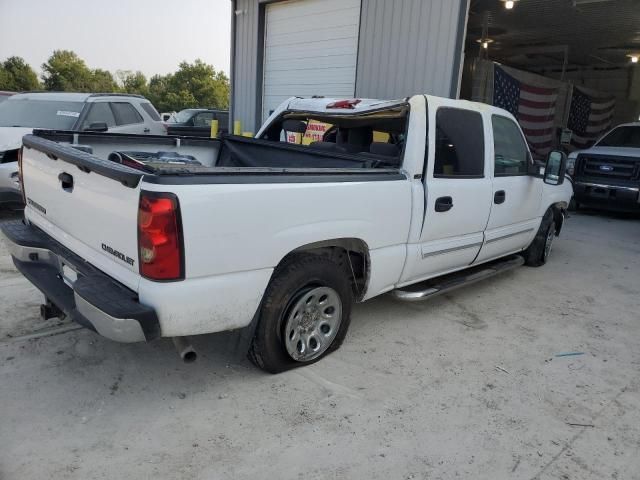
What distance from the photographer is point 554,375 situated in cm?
354

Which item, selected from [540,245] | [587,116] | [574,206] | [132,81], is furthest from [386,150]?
[132,81]

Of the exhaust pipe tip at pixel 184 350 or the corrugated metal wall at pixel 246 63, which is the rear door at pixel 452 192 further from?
the corrugated metal wall at pixel 246 63

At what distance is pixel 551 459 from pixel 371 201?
1.81 meters

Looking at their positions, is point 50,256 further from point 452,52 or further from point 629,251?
point 629,251

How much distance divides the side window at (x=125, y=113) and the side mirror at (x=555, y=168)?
6.81 meters

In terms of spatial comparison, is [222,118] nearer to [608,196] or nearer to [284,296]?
[608,196]

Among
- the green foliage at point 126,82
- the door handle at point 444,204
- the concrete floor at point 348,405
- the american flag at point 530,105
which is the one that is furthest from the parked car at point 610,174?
the green foliage at point 126,82

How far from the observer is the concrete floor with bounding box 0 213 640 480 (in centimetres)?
251

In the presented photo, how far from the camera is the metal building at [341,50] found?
25.8 feet

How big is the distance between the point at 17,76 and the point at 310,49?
6485 cm

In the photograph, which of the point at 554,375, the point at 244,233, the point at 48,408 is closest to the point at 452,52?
the point at 554,375

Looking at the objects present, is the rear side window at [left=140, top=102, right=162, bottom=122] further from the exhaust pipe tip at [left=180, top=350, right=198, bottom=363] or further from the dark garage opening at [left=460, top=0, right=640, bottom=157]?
the exhaust pipe tip at [left=180, top=350, right=198, bottom=363]

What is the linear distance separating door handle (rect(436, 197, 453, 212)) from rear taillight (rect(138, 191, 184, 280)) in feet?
7.04

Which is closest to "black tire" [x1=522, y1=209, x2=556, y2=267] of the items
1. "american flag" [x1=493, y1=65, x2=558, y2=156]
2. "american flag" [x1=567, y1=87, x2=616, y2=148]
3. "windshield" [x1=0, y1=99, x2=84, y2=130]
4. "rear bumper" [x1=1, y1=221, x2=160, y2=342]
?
"rear bumper" [x1=1, y1=221, x2=160, y2=342]
